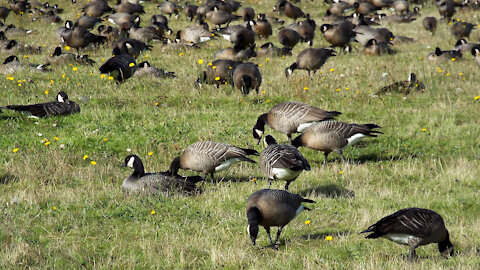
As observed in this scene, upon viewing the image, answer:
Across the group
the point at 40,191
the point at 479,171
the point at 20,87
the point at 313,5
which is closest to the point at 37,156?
the point at 40,191

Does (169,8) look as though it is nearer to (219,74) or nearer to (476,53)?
(219,74)

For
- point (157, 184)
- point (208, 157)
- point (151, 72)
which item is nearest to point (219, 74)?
point (151, 72)

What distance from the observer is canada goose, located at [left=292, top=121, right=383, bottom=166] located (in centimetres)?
1084

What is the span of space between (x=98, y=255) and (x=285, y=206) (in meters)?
2.51

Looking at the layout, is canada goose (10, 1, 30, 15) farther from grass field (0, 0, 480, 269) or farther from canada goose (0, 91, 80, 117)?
canada goose (0, 91, 80, 117)

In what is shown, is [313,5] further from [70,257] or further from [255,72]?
[70,257]

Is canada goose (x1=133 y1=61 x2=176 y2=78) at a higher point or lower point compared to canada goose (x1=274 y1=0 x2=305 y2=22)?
higher

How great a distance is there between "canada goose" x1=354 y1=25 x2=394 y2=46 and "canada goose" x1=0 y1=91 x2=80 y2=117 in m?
13.6

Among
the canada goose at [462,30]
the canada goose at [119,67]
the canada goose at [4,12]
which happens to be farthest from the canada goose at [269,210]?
the canada goose at [4,12]

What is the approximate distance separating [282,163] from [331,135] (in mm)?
2546

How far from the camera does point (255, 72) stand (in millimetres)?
15492

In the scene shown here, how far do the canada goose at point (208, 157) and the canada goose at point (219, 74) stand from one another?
6.81 m

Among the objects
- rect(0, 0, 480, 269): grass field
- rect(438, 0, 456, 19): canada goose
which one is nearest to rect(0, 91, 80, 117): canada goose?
rect(0, 0, 480, 269): grass field

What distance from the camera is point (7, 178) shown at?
32.5 feet
